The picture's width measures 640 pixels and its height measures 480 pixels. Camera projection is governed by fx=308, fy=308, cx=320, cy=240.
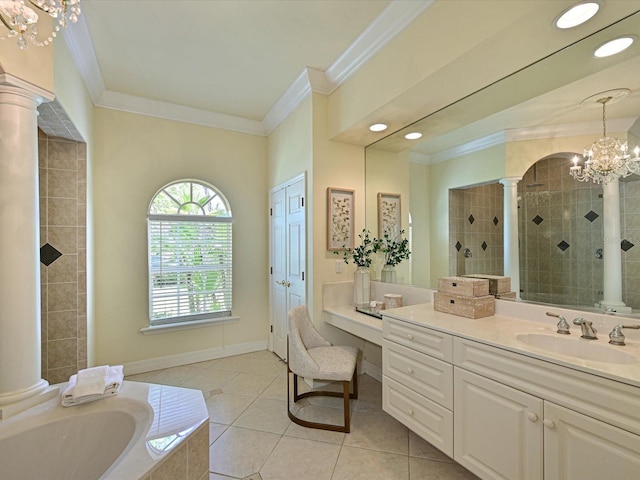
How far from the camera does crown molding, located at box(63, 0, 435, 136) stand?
6.89 feet

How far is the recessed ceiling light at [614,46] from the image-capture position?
1451 millimetres

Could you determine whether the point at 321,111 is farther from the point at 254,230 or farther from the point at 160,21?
the point at 254,230

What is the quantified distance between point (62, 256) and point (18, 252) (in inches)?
49.8

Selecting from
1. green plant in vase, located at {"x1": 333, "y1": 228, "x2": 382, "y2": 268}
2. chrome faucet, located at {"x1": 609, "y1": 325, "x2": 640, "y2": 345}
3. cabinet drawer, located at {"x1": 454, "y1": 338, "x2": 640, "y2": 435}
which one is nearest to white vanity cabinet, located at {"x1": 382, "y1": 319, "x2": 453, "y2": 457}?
cabinet drawer, located at {"x1": 454, "y1": 338, "x2": 640, "y2": 435}

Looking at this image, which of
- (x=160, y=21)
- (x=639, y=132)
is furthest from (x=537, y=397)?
(x=160, y=21)

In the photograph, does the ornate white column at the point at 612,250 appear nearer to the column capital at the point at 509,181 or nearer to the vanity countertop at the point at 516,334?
the vanity countertop at the point at 516,334

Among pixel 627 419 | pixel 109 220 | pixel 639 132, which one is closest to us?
pixel 627 419

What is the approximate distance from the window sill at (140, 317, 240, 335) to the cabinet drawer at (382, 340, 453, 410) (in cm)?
228

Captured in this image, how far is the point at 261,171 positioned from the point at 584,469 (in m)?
3.80

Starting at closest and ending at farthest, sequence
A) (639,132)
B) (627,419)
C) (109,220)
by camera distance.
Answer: (627,419) → (639,132) → (109,220)

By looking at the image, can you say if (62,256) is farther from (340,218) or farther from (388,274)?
(388,274)

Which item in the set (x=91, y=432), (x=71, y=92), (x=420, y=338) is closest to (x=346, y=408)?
(x=420, y=338)

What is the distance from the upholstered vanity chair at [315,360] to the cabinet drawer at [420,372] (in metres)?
0.34

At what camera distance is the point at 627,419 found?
1084 mm
